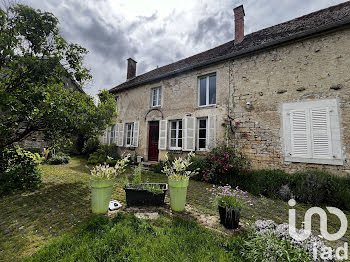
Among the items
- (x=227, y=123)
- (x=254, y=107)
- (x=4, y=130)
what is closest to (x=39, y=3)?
(x=4, y=130)

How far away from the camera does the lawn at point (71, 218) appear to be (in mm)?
2201

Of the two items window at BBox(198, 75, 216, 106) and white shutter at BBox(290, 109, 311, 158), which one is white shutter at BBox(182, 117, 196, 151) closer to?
window at BBox(198, 75, 216, 106)

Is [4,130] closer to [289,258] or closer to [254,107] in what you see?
[289,258]

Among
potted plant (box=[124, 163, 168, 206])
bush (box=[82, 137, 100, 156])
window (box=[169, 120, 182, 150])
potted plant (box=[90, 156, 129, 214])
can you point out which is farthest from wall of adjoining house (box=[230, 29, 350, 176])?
bush (box=[82, 137, 100, 156])

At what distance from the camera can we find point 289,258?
1682 millimetres

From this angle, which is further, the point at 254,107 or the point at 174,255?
the point at 254,107

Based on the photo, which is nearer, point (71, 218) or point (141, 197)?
point (71, 218)

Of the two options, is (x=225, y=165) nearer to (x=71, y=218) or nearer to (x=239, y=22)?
(x=71, y=218)

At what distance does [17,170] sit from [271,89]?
29.7 ft

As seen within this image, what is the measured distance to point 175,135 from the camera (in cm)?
825

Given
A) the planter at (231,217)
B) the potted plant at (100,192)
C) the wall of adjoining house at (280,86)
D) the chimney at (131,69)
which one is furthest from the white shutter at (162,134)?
the chimney at (131,69)

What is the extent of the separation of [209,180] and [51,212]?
16.0ft
